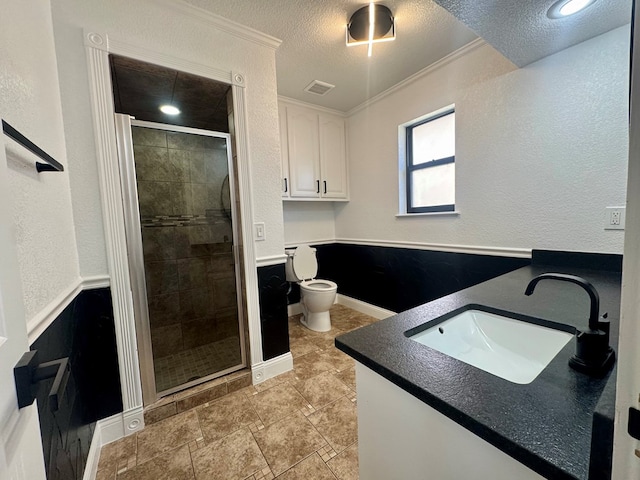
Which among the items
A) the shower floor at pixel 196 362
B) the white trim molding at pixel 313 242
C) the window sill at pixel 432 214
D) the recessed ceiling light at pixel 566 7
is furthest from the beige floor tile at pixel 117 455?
the recessed ceiling light at pixel 566 7

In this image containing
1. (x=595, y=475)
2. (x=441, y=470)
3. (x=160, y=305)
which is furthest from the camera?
(x=160, y=305)

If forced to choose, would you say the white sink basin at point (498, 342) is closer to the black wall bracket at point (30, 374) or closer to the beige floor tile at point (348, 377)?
the black wall bracket at point (30, 374)

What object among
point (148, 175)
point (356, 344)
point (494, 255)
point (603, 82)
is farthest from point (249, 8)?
point (494, 255)

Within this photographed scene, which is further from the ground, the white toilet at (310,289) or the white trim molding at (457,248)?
the white trim molding at (457,248)

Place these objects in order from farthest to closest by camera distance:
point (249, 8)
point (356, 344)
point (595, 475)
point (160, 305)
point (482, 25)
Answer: point (160, 305)
point (249, 8)
point (482, 25)
point (356, 344)
point (595, 475)

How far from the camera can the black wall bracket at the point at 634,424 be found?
0.90 ft

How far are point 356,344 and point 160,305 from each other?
6.40 feet

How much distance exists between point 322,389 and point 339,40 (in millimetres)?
2432

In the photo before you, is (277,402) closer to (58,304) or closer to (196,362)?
(196,362)

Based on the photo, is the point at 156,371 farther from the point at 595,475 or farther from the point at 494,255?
the point at 494,255

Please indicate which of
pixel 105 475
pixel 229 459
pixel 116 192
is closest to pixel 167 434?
pixel 105 475

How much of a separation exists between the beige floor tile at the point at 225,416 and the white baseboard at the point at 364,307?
1.65 metres

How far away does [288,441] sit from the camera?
4.44 feet

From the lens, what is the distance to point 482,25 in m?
1.32
